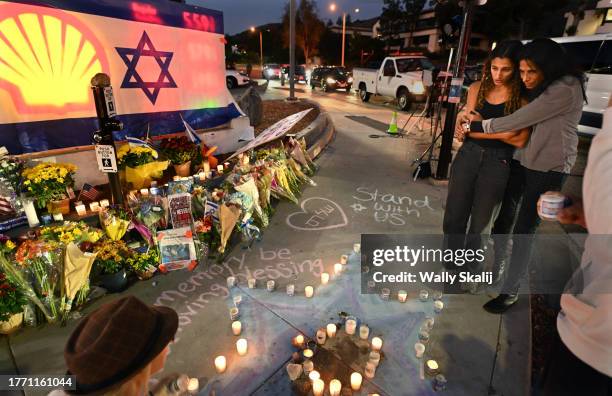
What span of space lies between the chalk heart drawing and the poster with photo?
57.8 inches

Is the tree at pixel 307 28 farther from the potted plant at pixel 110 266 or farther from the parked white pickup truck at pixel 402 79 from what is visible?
the potted plant at pixel 110 266

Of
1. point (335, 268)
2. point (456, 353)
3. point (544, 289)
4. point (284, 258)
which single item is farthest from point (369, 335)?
point (544, 289)

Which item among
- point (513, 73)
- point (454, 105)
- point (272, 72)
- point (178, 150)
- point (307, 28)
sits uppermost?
point (307, 28)

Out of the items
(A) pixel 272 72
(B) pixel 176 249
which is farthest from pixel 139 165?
(A) pixel 272 72

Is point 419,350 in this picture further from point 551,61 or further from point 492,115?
point 551,61

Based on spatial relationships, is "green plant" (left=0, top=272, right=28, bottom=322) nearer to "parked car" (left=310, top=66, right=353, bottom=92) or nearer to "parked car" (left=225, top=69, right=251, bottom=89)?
"parked car" (left=225, top=69, right=251, bottom=89)

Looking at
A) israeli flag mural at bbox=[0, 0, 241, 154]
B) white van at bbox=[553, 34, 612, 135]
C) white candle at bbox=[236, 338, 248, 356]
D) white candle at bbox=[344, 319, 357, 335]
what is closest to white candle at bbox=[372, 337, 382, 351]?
white candle at bbox=[344, 319, 357, 335]

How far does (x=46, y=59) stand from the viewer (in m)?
4.37

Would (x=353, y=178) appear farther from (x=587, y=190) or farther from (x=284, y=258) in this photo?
(x=587, y=190)

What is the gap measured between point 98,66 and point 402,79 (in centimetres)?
1280

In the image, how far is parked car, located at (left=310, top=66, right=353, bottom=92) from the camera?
22953 mm

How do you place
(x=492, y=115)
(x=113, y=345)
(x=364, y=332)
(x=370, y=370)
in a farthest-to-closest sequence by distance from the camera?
(x=492, y=115) → (x=364, y=332) → (x=370, y=370) → (x=113, y=345)

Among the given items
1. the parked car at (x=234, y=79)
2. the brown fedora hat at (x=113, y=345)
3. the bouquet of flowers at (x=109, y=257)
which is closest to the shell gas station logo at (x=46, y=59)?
the bouquet of flowers at (x=109, y=257)

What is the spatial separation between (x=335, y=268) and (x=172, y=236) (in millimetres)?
1741
